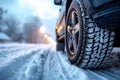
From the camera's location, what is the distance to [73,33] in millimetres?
2584

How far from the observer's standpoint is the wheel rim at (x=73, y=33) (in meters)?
2.46

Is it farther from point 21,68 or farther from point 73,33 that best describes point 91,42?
point 21,68

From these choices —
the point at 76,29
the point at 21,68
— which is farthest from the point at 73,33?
the point at 21,68

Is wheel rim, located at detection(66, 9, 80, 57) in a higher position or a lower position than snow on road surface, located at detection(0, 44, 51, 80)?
higher

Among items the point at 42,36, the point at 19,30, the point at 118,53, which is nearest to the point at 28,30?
the point at 19,30

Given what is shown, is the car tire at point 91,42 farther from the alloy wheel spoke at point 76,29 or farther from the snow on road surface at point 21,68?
the snow on road surface at point 21,68

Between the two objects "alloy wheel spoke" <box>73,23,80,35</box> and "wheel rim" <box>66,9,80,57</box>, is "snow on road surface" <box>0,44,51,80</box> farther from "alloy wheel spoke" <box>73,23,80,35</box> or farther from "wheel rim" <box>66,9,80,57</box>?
"alloy wheel spoke" <box>73,23,80,35</box>

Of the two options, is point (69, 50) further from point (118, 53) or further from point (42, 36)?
point (42, 36)

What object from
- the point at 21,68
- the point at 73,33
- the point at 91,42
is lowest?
the point at 21,68

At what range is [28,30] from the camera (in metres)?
73.2

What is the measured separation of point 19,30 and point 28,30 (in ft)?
15.3

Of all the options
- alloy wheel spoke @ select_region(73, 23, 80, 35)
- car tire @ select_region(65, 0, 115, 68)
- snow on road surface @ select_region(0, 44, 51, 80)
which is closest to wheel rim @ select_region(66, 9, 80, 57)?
alloy wheel spoke @ select_region(73, 23, 80, 35)

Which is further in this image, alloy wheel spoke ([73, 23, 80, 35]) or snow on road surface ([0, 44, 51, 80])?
alloy wheel spoke ([73, 23, 80, 35])

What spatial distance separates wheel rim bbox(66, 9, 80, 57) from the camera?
2.46 meters
